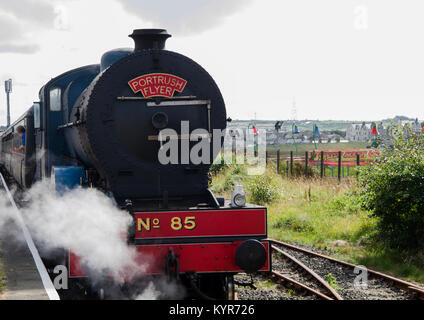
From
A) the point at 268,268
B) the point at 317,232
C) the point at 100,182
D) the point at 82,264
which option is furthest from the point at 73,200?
the point at 317,232

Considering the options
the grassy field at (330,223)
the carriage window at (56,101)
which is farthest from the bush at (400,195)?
the carriage window at (56,101)

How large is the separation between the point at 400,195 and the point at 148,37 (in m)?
4.96

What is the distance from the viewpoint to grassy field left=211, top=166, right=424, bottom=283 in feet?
27.6

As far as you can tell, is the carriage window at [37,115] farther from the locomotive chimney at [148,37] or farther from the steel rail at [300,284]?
the steel rail at [300,284]

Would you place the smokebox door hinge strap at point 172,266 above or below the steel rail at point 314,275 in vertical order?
above

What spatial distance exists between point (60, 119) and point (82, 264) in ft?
9.80

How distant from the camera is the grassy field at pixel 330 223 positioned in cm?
841

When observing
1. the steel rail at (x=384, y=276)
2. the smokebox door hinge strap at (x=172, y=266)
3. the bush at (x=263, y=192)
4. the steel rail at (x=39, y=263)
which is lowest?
the steel rail at (x=384, y=276)

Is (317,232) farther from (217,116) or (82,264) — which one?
(82,264)

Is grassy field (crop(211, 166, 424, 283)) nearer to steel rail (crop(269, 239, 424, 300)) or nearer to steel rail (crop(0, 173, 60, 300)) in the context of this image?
steel rail (crop(269, 239, 424, 300))

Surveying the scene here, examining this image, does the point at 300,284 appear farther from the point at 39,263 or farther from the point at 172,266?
the point at 39,263

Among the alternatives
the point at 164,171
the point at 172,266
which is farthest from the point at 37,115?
the point at 172,266

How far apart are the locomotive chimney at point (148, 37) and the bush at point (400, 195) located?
4.66 metres

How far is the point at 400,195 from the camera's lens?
Result: 8.59 metres
